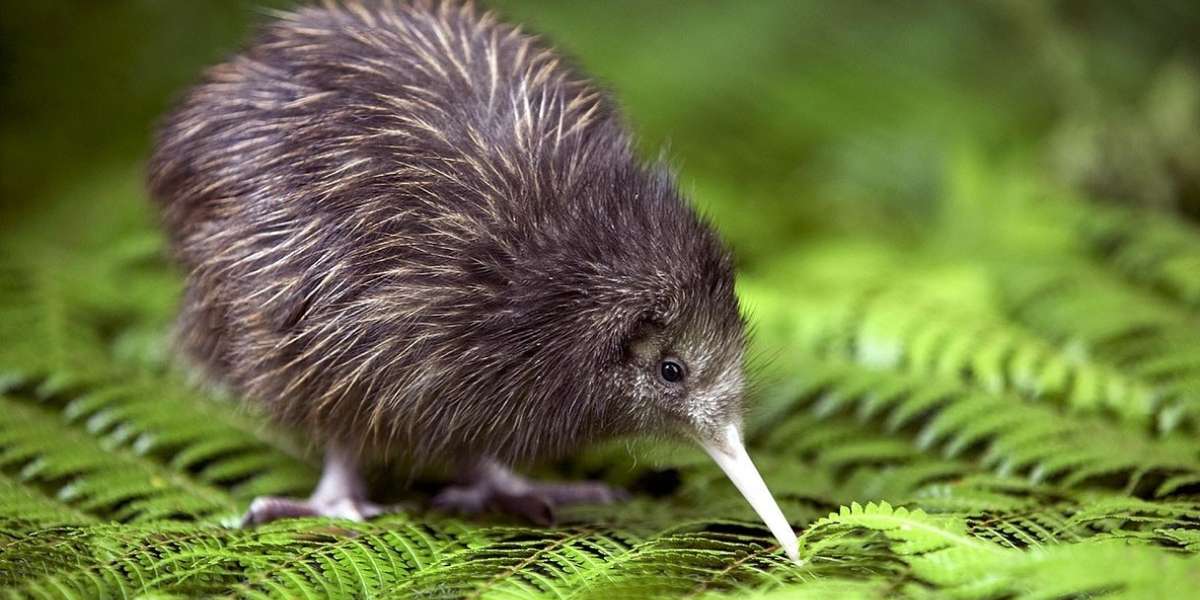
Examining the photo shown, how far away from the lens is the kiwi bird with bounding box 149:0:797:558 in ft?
8.32

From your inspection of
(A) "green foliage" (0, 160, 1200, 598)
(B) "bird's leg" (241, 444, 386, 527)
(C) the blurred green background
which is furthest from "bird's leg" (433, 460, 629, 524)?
(C) the blurred green background

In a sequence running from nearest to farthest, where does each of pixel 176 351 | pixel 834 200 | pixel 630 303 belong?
pixel 630 303, pixel 176 351, pixel 834 200

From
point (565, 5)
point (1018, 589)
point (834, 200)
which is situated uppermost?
point (565, 5)

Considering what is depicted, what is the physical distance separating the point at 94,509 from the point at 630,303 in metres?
1.35

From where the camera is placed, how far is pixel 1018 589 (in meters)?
1.94

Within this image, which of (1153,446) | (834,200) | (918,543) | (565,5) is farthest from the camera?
(565,5)

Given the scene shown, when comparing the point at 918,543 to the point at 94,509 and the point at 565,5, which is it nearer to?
the point at 94,509

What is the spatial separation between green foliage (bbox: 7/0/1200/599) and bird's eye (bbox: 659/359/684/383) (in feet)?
0.81

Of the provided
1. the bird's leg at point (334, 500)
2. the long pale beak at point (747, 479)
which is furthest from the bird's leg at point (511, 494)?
the long pale beak at point (747, 479)

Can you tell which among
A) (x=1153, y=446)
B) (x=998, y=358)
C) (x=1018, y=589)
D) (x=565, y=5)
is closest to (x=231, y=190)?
(x=1018, y=589)

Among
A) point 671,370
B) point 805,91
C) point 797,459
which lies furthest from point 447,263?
point 805,91

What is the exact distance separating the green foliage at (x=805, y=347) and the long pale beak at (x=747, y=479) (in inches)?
2.9

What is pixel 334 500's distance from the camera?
2.95 metres

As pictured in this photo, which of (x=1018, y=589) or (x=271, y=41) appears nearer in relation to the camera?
(x=1018, y=589)
